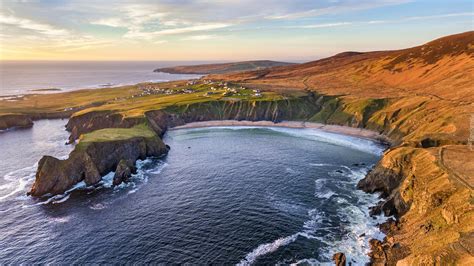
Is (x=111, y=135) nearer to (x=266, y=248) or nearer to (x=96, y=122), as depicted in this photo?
(x=96, y=122)

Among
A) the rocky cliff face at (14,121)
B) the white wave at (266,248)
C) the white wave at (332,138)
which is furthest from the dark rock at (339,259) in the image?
the rocky cliff face at (14,121)

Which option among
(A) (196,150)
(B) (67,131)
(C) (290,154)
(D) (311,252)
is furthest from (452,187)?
(B) (67,131)

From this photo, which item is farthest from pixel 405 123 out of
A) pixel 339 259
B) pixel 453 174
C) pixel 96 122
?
pixel 96 122

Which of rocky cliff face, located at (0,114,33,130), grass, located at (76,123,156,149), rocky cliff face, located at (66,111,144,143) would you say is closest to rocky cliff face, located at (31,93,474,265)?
rocky cliff face, located at (66,111,144,143)

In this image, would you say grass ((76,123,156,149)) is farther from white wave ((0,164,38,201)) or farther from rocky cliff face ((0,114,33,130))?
rocky cliff face ((0,114,33,130))

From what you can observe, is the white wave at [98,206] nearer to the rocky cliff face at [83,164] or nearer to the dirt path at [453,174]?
the rocky cliff face at [83,164]

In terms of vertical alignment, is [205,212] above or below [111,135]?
below
